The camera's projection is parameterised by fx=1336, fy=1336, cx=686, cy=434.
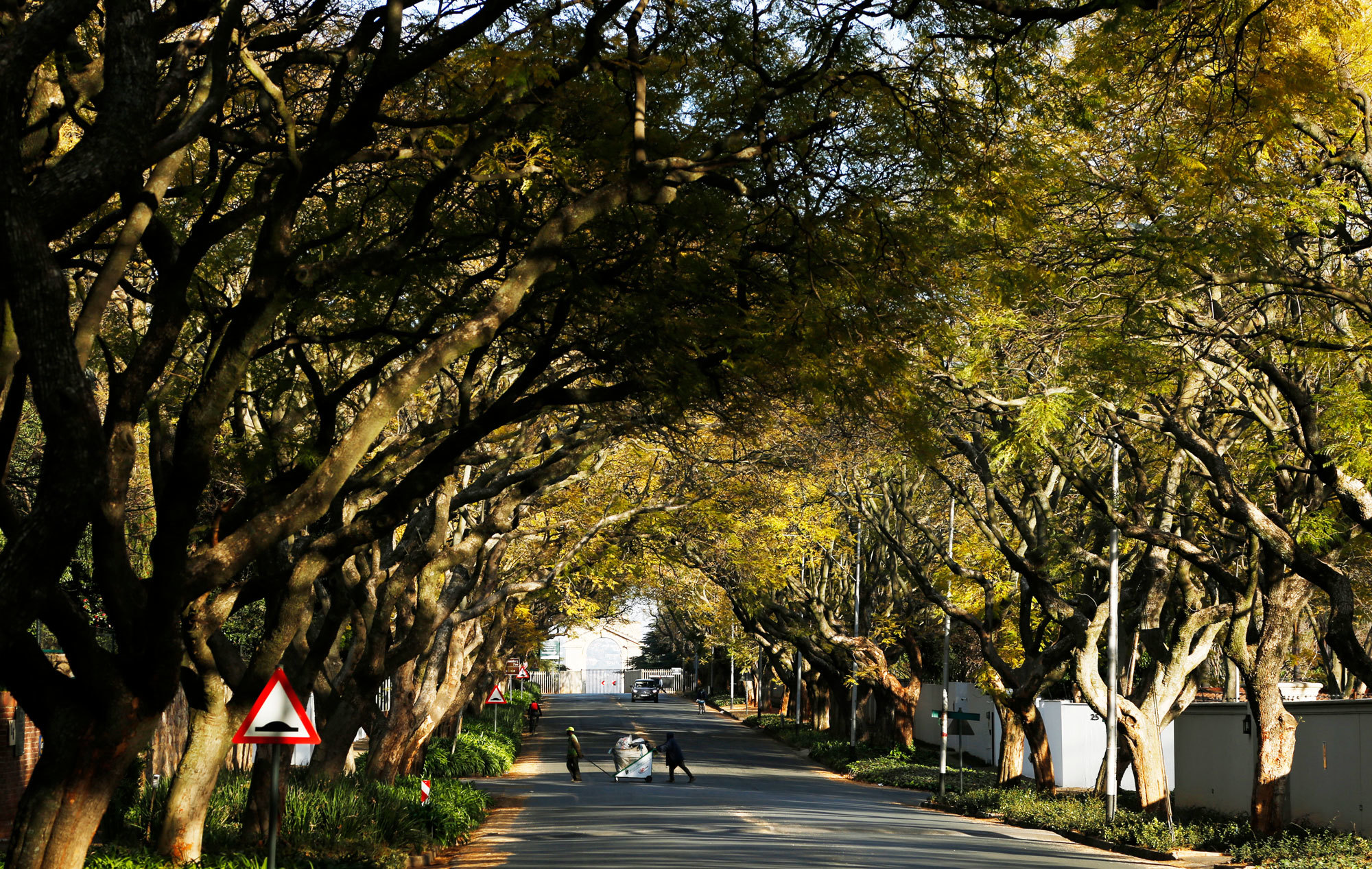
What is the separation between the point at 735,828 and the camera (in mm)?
21547

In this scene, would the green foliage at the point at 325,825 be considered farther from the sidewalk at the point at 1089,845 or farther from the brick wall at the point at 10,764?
the sidewalk at the point at 1089,845

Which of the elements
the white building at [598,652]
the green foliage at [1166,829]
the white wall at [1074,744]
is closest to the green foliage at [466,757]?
the green foliage at [1166,829]

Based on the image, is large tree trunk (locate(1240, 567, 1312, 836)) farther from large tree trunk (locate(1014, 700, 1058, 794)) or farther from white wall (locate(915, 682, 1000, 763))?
white wall (locate(915, 682, 1000, 763))

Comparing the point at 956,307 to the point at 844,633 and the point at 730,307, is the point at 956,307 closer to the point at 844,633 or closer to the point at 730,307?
the point at 730,307

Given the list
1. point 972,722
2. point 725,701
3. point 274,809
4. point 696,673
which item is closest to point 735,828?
point 274,809

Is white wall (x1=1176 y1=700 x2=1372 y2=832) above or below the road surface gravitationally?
Answer: above

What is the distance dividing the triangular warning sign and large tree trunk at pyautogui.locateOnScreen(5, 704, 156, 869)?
2.50 metres

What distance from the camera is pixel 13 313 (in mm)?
6391

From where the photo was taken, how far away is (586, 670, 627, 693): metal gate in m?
154

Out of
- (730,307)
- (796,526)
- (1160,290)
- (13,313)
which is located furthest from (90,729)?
(796,526)

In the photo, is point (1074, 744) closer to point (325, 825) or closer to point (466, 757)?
point (466, 757)

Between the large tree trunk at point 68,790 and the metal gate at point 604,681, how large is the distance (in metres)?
146

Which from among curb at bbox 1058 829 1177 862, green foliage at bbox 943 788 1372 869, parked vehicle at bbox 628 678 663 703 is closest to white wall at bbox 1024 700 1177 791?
green foliage at bbox 943 788 1372 869

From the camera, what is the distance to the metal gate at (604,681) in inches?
6068
